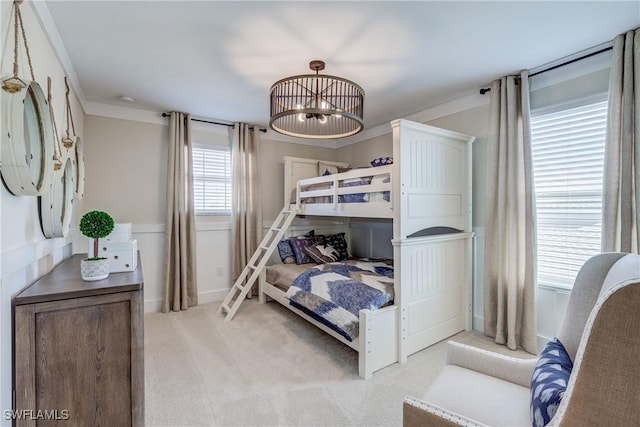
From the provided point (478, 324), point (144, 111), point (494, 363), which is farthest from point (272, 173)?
point (494, 363)

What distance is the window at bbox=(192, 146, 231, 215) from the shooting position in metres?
3.73

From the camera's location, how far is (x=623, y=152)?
1942 mm

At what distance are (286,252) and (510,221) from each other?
102 inches

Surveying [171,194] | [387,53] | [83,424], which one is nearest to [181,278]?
[171,194]

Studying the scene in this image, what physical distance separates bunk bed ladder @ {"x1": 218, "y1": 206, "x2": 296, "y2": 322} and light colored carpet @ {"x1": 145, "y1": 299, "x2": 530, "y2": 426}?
1.07 ft

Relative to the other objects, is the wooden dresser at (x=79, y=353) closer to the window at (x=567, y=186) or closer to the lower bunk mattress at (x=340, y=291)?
the lower bunk mattress at (x=340, y=291)

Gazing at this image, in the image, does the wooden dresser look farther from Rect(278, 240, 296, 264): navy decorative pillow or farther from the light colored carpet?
Rect(278, 240, 296, 264): navy decorative pillow

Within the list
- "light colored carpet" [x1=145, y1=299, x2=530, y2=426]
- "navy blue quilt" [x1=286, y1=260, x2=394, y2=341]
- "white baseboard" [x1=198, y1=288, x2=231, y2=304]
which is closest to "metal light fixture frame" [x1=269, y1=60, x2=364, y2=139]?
"navy blue quilt" [x1=286, y1=260, x2=394, y2=341]

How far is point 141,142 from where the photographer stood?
342 cm

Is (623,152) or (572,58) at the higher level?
(572,58)

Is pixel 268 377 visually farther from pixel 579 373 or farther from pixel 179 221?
pixel 179 221

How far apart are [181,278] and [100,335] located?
246 cm

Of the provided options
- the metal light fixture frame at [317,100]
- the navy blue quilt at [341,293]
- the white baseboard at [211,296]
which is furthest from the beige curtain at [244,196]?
the metal light fixture frame at [317,100]

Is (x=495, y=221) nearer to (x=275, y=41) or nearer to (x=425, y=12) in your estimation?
(x=425, y=12)
